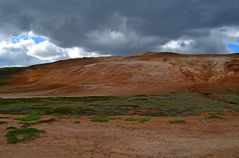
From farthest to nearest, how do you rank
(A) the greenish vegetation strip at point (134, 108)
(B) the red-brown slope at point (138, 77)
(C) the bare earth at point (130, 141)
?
(B) the red-brown slope at point (138, 77)
(A) the greenish vegetation strip at point (134, 108)
(C) the bare earth at point (130, 141)

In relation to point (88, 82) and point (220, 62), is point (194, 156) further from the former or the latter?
point (220, 62)

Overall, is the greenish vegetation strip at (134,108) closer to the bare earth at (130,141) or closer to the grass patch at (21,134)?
the bare earth at (130,141)

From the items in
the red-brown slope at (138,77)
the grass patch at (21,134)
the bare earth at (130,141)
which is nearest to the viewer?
the bare earth at (130,141)

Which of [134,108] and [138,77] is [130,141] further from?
[138,77]

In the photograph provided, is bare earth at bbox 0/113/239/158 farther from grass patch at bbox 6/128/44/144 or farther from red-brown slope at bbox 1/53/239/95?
red-brown slope at bbox 1/53/239/95

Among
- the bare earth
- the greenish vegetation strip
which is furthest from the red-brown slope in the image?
the bare earth

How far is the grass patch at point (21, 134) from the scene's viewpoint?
40.2ft

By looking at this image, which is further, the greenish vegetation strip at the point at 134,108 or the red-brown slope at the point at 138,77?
the red-brown slope at the point at 138,77

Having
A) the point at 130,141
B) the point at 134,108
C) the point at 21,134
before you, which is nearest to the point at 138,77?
the point at 134,108

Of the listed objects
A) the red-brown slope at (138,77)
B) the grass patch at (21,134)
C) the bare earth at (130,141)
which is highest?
the red-brown slope at (138,77)

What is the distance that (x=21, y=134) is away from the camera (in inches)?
520

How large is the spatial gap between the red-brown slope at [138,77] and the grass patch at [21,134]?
20470 mm

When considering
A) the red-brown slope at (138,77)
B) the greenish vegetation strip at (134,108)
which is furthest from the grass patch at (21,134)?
the red-brown slope at (138,77)

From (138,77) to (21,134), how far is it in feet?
102
